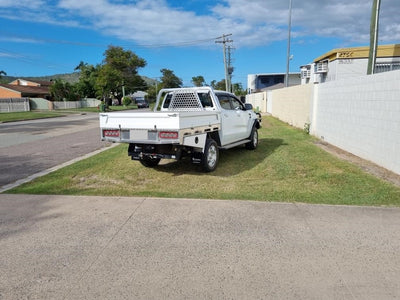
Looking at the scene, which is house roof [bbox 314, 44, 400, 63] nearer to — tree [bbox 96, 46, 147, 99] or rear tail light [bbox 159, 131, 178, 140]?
rear tail light [bbox 159, 131, 178, 140]

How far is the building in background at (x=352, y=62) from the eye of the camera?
22.1 meters

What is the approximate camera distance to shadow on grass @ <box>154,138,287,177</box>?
7.33 meters

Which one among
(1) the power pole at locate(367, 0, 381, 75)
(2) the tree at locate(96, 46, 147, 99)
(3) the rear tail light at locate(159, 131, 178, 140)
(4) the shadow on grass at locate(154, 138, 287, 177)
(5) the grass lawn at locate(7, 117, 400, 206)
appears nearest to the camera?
(5) the grass lawn at locate(7, 117, 400, 206)

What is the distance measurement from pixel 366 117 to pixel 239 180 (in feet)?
13.7

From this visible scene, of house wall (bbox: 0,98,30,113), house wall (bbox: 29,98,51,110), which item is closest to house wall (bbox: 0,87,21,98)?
house wall (bbox: 29,98,51,110)

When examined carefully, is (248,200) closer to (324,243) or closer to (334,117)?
(324,243)

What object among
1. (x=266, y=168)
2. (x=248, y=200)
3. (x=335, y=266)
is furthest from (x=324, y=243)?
(x=266, y=168)

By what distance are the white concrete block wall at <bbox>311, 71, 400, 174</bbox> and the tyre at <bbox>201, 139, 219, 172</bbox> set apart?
3.92 metres

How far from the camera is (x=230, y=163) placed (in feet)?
26.8

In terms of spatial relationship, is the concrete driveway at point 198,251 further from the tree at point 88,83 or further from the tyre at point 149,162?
the tree at point 88,83

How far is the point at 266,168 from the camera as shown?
7.48 meters

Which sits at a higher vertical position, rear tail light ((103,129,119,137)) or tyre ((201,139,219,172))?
rear tail light ((103,129,119,137))

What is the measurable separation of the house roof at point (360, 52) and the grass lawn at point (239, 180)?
1797cm

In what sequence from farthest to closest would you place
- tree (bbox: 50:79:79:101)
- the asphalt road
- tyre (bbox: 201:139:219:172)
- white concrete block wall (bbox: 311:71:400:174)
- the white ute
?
tree (bbox: 50:79:79:101)
the asphalt road
tyre (bbox: 201:139:219:172)
white concrete block wall (bbox: 311:71:400:174)
the white ute
